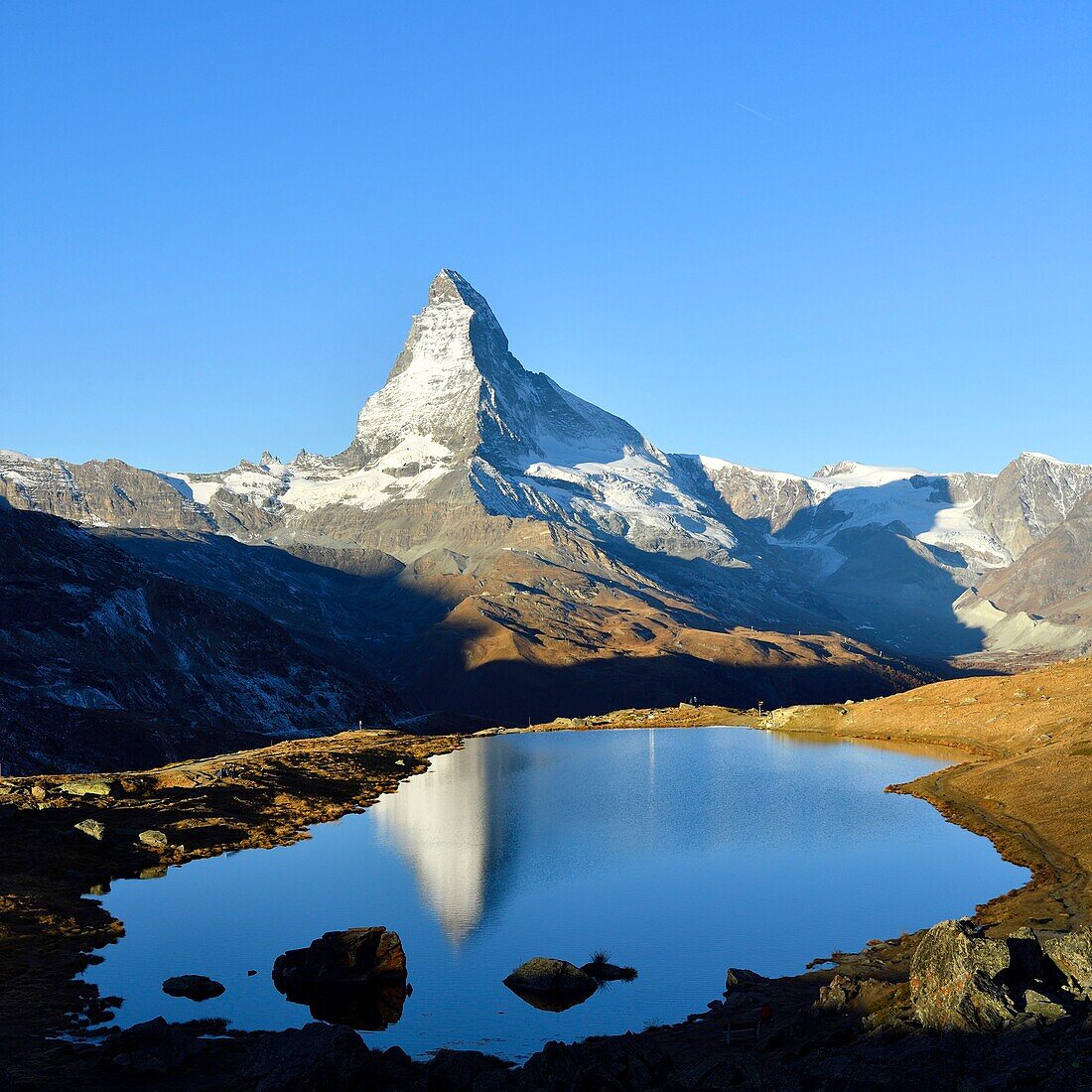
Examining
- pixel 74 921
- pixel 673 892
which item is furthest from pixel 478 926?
pixel 74 921

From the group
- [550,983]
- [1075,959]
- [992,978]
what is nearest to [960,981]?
[992,978]

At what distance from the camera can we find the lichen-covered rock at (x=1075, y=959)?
3412cm

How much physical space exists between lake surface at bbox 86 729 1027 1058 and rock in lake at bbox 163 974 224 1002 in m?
0.63

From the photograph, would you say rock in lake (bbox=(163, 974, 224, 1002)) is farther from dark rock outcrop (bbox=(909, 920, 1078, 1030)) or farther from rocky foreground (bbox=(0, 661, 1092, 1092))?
dark rock outcrop (bbox=(909, 920, 1078, 1030))

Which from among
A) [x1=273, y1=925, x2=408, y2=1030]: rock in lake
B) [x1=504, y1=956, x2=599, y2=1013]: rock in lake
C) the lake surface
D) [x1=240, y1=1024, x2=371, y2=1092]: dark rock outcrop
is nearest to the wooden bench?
the lake surface

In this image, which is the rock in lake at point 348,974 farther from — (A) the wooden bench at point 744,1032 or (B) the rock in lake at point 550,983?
(A) the wooden bench at point 744,1032

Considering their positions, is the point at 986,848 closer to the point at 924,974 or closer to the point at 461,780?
the point at 924,974

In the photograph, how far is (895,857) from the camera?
240 ft

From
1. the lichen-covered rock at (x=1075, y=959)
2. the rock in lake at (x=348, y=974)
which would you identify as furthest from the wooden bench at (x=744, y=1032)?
the rock in lake at (x=348, y=974)

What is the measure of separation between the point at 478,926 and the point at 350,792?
5729 centimetres

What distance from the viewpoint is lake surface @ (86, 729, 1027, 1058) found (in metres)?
46.2

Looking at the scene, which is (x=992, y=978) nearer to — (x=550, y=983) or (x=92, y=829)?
(x=550, y=983)

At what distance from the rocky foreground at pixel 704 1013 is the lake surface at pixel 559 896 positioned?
263cm

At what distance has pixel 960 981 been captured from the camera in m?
33.3
